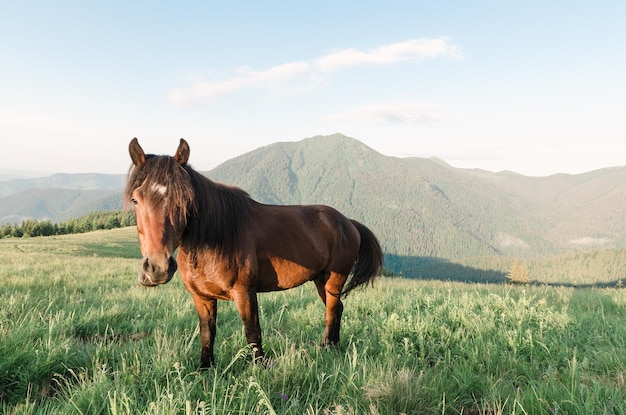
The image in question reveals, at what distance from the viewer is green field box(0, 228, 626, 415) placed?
2902mm

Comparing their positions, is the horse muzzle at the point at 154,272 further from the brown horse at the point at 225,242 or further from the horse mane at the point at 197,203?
the horse mane at the point at 197,203

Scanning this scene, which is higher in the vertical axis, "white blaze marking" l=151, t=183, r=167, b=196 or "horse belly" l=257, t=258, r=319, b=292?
"white blaze marking" l=151, t=183, r=167, b=196

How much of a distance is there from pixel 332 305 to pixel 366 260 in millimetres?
1389

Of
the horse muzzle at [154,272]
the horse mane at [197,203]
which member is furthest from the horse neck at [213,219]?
the horse muzzle at [154,272]

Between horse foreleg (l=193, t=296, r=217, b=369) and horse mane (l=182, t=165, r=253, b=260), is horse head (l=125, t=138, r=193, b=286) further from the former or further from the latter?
horse foreleg (l=193, t=296, r=217, b=369)

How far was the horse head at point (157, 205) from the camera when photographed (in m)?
3.10

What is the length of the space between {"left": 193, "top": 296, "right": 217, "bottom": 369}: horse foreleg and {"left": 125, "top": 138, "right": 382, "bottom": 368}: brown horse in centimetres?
1

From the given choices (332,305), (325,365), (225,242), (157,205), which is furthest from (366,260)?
(157,205)

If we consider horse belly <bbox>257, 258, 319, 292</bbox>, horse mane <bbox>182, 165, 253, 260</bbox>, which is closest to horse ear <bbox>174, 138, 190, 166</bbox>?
horse mane <bbox>182, 165, 253, 260</bbox>

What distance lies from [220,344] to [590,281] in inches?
9927

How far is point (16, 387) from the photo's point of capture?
3404 millimetres

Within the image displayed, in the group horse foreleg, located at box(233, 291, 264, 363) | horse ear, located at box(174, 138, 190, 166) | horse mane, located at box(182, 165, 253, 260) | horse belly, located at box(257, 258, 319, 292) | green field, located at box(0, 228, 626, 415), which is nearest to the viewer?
green field, located at box(0, 228, 626, 415)

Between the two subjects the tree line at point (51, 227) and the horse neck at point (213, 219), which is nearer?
the horse neck at point (213, 219)

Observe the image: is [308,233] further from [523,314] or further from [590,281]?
[590,281]
